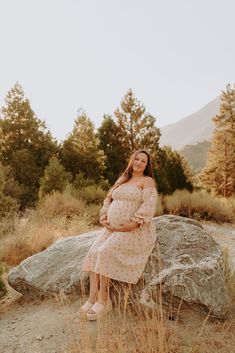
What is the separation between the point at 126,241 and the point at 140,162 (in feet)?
3.60

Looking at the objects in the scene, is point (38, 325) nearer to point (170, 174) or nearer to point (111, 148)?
point (111, 148)

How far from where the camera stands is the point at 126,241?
4125 millimetres

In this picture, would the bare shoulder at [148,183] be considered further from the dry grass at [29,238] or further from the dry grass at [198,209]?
the dry grass at [198,209]

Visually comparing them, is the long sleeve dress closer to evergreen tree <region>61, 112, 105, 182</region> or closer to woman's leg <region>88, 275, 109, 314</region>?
woman's leg <region>88, 275, 109, 314</region>

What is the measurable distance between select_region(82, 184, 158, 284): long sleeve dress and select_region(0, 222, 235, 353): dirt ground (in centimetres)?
45

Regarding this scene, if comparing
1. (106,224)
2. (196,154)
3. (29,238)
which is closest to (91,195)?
(29,238)

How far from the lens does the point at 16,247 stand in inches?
283

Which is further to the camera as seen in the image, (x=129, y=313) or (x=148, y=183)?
(x=148, y=183)

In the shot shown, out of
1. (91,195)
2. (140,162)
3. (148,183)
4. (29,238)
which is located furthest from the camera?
(91,195)

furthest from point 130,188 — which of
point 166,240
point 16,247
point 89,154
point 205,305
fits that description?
point 89,154

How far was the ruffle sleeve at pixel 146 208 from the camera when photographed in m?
4.23

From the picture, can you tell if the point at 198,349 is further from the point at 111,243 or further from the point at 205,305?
the point at 111,243

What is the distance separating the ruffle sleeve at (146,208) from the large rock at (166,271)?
354 millimetres

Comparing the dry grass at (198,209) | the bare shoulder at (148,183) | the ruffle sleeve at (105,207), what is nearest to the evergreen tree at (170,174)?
the dry grass at (198,209)
